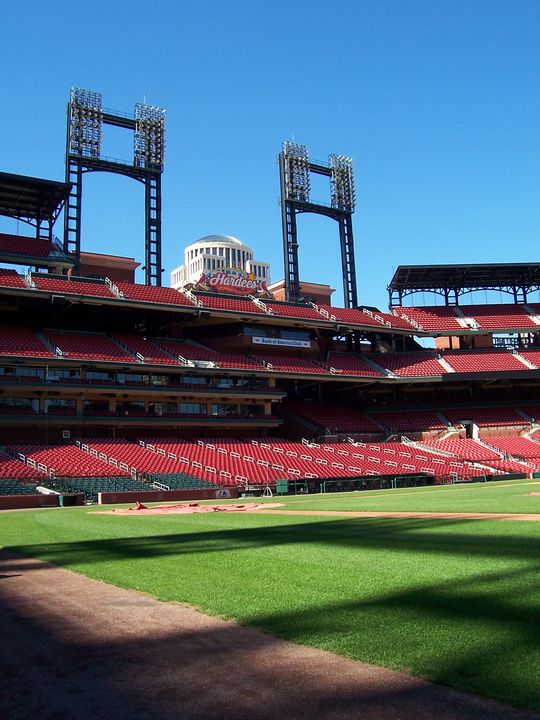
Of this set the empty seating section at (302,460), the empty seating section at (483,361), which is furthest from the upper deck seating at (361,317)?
the empty seating section at (302,460)

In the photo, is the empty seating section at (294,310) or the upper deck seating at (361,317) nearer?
the empty seating section at (294,310)

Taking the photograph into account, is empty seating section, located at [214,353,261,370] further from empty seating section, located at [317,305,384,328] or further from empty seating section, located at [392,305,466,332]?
empty seating section, located at [392,305,466,332]

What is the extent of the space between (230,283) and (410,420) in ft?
68.9

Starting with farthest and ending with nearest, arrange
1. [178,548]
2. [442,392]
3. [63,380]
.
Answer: [442,392], [63,380], [178,548]

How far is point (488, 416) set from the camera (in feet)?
A: 201

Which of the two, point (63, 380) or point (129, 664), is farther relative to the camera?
point (63, 380)

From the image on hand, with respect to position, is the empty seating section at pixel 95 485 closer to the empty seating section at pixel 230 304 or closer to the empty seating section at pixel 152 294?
the empty seating section at pixel 152 294

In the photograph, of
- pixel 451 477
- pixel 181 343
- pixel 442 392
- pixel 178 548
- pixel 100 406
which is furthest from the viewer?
pixel 442 392

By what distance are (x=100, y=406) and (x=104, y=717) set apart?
46992 millimetres

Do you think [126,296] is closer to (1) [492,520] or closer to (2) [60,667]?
(1) [492,520]

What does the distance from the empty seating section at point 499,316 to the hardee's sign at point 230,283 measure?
23072mm

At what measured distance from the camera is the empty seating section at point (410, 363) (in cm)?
6141

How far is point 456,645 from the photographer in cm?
568

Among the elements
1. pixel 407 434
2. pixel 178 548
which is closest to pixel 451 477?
pixel 407 434
